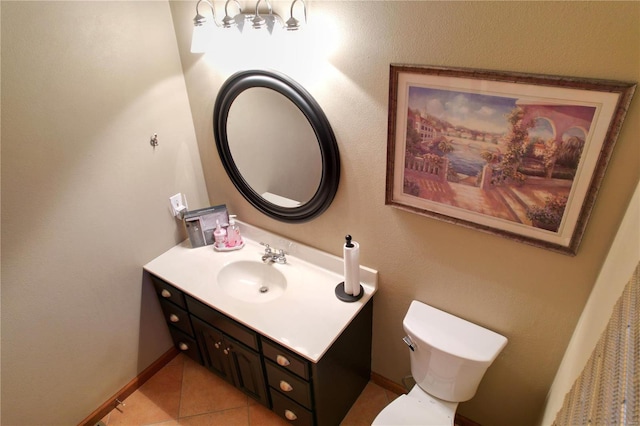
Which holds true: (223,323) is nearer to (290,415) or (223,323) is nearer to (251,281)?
(251,281)

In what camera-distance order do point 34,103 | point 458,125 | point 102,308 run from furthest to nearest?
point 102,308, point 34,103, point 458,125

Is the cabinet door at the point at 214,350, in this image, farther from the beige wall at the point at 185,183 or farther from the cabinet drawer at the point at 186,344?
the beige wall at the point at 185,183

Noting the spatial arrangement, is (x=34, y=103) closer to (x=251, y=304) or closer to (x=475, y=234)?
(x=251, y=304)

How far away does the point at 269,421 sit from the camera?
2051 millimetres

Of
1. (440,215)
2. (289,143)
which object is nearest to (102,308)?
(289,143)

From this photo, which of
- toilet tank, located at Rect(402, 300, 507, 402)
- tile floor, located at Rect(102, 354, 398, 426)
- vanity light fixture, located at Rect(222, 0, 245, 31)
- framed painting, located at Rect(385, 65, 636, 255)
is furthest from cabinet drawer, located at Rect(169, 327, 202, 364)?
vanity light fixture, located at Rect(222, 0, 245, 31)

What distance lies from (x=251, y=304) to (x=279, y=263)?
12.1 inches

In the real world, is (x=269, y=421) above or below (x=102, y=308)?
below

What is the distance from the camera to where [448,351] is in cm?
155

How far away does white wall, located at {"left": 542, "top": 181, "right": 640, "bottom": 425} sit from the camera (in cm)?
98

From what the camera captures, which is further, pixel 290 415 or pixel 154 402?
pixel 154 402

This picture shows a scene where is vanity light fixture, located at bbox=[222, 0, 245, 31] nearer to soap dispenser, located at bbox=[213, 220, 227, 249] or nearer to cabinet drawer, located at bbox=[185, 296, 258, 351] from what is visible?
soap dispenser, located at bbox=[213, 220, 227, 249]

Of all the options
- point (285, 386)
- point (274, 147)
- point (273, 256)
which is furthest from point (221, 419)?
point (274, 147)

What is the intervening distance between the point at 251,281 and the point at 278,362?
52 centimetres
